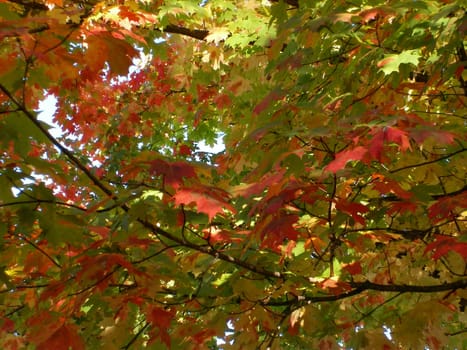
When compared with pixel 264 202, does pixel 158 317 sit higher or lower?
lower

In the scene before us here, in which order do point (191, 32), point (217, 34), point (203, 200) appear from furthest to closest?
1. point (191, 32)
2. point (217, 34)
3. point (203, 200)

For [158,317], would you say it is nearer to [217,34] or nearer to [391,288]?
[391,288]

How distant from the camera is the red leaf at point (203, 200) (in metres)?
1.72

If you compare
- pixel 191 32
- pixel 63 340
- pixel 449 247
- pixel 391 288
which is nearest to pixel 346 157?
pixel 449 247

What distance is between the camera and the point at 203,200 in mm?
1783

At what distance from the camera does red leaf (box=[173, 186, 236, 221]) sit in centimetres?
172

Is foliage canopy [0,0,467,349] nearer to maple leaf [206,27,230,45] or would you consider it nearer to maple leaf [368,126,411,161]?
maple leaf [368,126,411,161]

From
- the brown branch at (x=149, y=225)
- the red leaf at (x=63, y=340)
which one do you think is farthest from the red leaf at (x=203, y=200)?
the red leaf at (x=63, y=340)

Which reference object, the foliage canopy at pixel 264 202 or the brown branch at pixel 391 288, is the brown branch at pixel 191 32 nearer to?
the foliage canopy at pixel 264 202

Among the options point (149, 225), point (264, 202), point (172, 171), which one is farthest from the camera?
point (149, 225)

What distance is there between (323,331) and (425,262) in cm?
103

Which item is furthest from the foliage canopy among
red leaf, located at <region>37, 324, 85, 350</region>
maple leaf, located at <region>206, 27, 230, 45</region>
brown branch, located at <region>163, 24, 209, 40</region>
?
brown branch, located at <region>163, 24, 209, 40</region>

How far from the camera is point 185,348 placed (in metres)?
2.48

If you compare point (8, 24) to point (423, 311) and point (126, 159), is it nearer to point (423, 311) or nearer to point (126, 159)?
point (423, 311)
